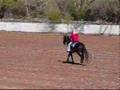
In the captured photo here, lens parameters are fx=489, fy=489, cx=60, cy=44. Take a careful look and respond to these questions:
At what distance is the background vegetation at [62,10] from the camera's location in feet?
187

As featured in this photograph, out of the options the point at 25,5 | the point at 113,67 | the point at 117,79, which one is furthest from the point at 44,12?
the point at 117,79

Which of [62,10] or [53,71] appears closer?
[53,71]

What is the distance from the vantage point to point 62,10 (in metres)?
61.3

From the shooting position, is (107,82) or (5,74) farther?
(5,74)

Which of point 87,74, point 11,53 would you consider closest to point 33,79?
point 87,74

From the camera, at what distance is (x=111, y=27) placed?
1822 inches

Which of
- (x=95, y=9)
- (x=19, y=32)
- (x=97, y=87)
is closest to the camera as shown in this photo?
(x=97, y=87)

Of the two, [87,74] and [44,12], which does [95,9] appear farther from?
[87,74]

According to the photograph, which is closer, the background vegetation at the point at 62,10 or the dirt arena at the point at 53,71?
the dirt arena at the point at 53,71

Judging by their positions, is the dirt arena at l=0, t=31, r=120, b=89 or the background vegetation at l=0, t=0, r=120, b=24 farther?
the background vegetation at l=0, t=0, r=120, b=24

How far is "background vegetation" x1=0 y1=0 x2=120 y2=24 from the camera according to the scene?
56931 millimetres

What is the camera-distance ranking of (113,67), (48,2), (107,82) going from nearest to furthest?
(107,82) < (113,67) < (48,2)

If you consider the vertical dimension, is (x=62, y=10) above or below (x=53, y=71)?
below

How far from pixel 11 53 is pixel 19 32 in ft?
64.0
